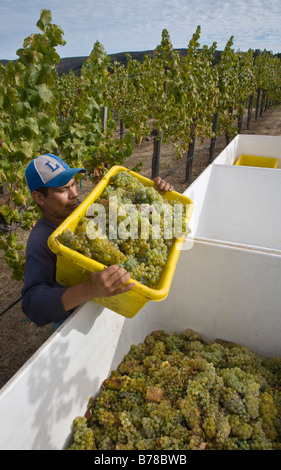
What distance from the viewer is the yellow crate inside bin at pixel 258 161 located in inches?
266

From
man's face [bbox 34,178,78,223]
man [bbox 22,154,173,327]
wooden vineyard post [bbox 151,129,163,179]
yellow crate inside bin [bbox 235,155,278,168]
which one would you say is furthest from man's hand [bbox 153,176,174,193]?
yellow crate inside bin [bbox 235,155,278,168]

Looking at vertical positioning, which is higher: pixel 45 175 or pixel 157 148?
pixel 45 175

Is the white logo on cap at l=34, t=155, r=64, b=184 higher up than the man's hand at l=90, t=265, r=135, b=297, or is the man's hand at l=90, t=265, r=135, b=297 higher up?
the white logo on cap at l=34, t=155, r=64, b=184

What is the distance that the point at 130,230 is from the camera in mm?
1578

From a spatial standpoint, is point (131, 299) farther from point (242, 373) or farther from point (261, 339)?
point (261, 339)

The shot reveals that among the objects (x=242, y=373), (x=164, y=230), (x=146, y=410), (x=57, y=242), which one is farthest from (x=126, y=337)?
(x=57, y=242)

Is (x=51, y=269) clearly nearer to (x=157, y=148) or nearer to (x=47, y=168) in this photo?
(x=47, y=168)

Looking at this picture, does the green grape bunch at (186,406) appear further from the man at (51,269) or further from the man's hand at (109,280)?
the man's hand at (109,280)

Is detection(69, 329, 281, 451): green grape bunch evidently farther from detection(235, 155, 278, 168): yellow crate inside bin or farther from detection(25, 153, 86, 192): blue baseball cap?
detection(235, 155, 278, 168): yellow crate inside bin

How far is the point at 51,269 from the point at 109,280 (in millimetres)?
556

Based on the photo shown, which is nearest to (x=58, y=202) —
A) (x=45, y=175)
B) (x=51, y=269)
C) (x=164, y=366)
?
(x=45, y=175)

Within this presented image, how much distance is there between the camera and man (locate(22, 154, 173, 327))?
1.29m

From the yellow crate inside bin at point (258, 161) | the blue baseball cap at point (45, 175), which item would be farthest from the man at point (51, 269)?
the yellow crate inside bin at point (258, 161)
